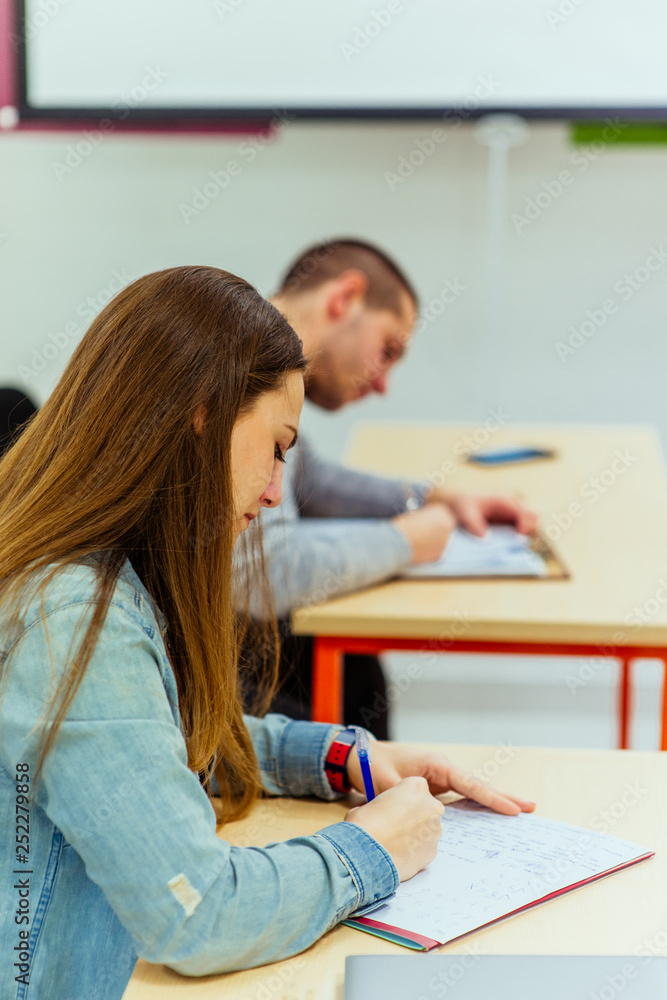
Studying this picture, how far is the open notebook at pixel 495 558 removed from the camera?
58.7 inches

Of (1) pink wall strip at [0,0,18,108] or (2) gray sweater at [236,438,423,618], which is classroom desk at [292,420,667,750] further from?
(1) pink wall strip at [0,0,18,108]

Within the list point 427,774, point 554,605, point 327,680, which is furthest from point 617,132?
→ point 427,774

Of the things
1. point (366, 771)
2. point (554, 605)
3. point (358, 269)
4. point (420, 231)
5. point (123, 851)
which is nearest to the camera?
point (123, 851)

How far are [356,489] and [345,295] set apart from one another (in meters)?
0.36

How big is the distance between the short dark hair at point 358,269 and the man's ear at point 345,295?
2 centimetres

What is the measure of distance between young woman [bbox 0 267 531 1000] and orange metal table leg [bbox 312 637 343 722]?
1.78 ft

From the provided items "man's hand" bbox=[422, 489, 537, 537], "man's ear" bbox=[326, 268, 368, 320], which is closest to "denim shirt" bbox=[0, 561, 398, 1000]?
"man's hand" bbox=[422, 489, 537, 537]

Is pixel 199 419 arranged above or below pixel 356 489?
above

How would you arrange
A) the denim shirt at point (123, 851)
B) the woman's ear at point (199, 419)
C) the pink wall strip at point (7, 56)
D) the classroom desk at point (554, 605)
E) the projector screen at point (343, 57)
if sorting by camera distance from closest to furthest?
1. the denim shirt at point (123, 851)
2. the woman's ear at point (199, 419)
3. the classroom desk at point (554, 605)
4. the projector screen at point (343, 57)
5. the pink wall strip at point (7, 56)

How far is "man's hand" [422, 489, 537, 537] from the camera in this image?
5.51 ft

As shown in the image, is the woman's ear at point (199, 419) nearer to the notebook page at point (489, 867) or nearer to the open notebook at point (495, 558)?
the notebook page at point (489, 867)

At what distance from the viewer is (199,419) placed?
0.72 meters

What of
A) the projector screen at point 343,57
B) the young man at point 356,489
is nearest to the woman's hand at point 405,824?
the young man at point 356,489

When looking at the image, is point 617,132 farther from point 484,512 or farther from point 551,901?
point 551,901
